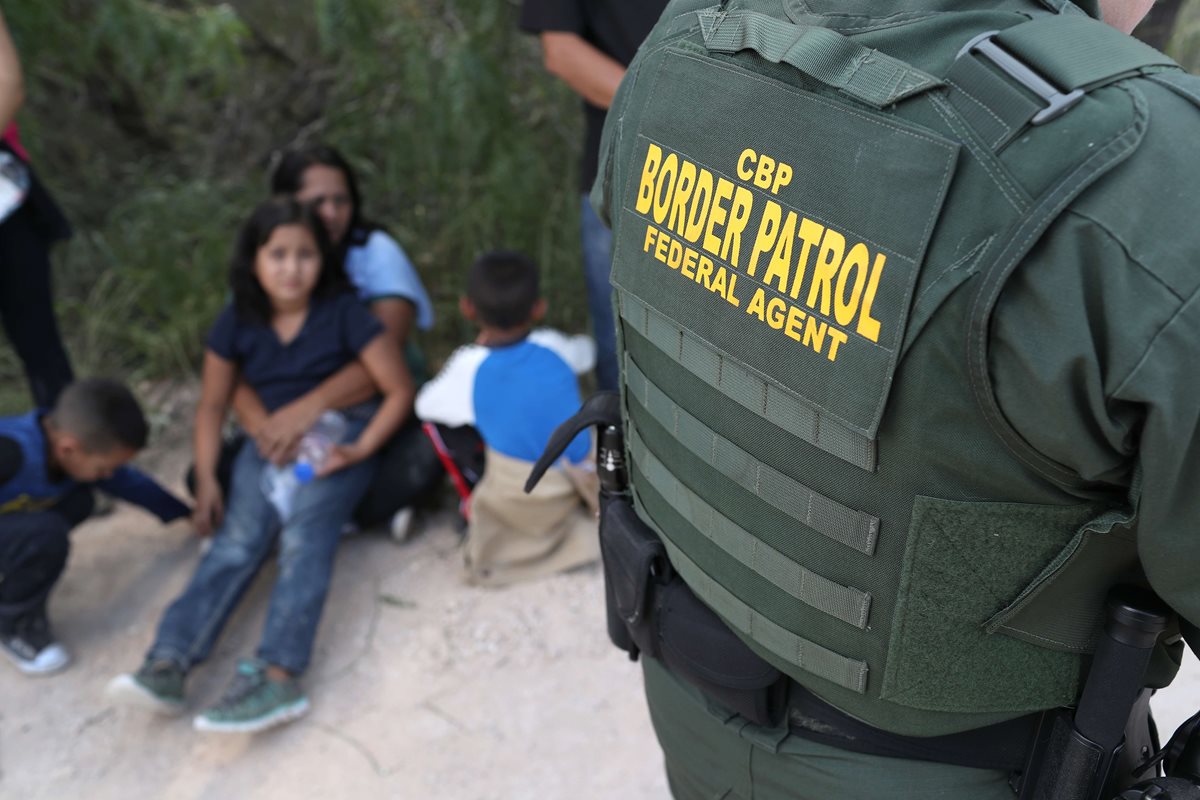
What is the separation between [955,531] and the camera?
94cm

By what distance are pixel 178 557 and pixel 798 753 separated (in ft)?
8.22

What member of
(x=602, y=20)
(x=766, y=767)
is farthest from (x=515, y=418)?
(x=766, y=767)

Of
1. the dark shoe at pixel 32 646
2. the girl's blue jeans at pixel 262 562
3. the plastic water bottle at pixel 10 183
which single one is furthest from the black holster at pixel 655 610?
the plastic water bottle at pixel 10 183

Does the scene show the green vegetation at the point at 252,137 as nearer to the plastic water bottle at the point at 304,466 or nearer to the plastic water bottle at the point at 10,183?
the plastic water bottle at the point at 10,183

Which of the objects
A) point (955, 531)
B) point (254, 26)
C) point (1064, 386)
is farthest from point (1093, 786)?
point (254, 26)

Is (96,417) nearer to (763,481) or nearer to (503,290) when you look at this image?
(503,290)

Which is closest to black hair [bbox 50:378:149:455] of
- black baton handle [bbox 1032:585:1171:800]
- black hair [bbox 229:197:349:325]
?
black hair [bbox 229:197:349:325]

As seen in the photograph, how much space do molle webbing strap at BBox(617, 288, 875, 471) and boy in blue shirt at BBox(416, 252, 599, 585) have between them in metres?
1.59

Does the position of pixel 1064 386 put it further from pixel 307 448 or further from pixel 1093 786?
pixel 307 448

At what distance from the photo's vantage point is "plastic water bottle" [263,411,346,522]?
3012 millimetres

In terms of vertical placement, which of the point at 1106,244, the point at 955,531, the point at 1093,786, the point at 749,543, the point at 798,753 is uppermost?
the point at 1106,244

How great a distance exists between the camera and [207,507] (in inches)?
124

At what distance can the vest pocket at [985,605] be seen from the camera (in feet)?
3.02

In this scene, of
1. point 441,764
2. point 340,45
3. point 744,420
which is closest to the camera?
point 744,420
